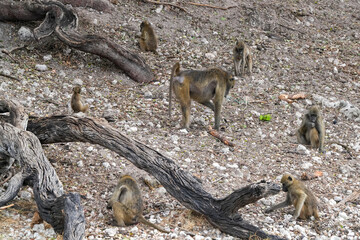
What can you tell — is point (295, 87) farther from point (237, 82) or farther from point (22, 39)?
point (22, 39)

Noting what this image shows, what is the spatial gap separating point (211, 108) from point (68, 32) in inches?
139

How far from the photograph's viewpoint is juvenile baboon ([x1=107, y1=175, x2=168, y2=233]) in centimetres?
602

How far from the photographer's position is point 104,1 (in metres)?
12.1

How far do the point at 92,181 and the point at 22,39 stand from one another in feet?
16.8

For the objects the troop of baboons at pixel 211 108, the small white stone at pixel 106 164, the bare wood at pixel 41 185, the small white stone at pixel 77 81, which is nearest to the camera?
the bare wood at pixel 41 185

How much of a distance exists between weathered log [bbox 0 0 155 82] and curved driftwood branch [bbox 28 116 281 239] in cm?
354

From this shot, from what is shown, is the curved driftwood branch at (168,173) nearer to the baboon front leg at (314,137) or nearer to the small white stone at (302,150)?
the small white stone at (302,150)

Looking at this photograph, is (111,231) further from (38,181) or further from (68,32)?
(68,32)

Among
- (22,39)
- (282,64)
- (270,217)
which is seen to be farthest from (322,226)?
(22,39)

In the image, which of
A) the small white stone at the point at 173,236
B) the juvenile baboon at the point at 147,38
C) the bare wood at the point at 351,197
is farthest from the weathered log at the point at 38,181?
the juvenile baboon at the point at 147,38

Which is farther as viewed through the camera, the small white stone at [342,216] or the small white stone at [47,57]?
the small white stone at [47,57]

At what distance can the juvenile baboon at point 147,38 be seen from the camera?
11.3 metres

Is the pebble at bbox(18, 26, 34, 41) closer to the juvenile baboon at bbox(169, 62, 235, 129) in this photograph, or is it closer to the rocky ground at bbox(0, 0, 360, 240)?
the rocky ground at bbox(0, 0, 360, 240)

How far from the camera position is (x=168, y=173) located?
20.4 ft
